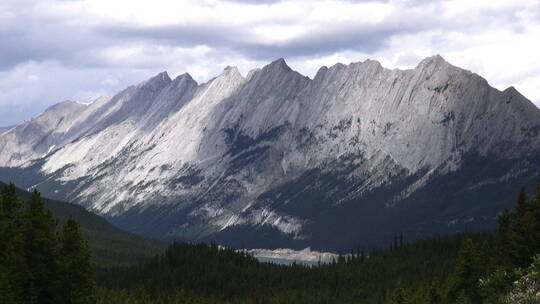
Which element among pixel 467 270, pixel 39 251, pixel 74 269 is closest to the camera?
pixel 39 251

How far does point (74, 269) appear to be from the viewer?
77.6m

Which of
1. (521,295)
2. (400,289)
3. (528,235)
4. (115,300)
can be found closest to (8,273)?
(521,295)

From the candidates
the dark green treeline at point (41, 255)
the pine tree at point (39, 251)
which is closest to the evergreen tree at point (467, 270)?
the dark green treeline at point (41, 255)

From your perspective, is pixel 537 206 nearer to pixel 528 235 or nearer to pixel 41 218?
pixel 528 235

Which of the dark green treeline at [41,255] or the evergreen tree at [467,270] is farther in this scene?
the evergreen tree at [467,270]

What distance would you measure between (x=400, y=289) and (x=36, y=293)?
217 ft

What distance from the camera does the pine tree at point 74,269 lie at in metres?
77.4

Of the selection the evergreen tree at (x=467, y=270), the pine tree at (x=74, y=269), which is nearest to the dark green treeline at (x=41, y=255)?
the pine tree at (x=74, y=269)

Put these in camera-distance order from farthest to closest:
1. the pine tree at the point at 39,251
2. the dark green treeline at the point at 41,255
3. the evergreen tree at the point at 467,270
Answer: the evergreen tree at the point at 467,270
the pine tree at the point at 39,251
the dark green treeline at the point at 41,255

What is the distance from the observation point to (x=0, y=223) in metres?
74.6

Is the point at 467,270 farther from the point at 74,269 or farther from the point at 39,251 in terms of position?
the point at 39,251

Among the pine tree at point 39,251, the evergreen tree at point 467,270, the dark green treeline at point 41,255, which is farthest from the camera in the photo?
the evergreen tree at point 467,270

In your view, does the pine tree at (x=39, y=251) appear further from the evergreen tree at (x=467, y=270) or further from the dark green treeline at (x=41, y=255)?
the evergreen tree at (x=467, y=270)

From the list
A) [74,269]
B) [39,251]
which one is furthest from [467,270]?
[39,251]
